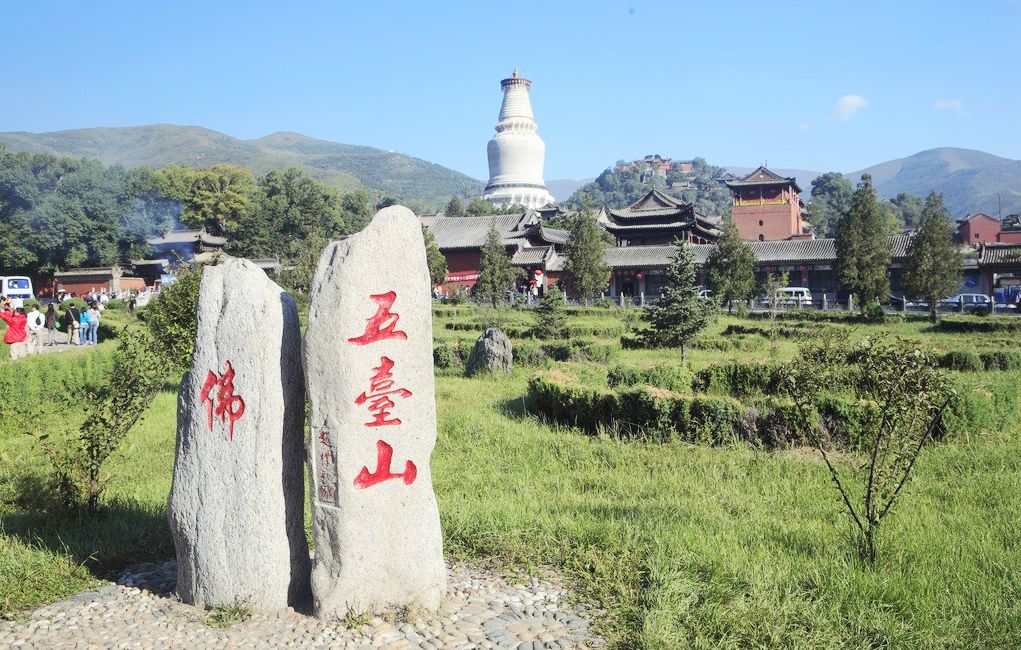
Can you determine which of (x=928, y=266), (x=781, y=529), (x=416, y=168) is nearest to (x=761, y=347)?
(x=928, y=266)

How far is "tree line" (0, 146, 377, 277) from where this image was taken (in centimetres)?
4672

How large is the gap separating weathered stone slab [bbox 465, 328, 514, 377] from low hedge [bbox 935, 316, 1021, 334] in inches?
618

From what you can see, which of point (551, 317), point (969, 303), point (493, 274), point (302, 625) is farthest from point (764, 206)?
point (302, 625)

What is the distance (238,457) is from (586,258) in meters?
31.7

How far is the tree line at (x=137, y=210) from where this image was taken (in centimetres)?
4672

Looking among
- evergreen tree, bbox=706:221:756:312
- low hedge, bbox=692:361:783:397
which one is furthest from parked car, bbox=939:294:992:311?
low hedge, bbox=692:361:783:397

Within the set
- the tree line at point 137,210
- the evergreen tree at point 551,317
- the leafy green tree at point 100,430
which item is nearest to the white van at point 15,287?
the tree line at point 137,210

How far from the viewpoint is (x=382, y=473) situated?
16.9 ft

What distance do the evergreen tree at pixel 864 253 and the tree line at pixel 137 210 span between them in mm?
23392

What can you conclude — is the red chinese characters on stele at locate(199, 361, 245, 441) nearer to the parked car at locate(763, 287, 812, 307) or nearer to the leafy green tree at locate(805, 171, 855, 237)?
the parked car at locate(763, 287, 812, 307)

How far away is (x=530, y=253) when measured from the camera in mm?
46562

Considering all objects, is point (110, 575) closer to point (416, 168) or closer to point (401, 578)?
point (401, 578)

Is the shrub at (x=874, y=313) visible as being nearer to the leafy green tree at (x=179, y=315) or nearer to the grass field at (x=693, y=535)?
the grass field at (x=693, y=535)

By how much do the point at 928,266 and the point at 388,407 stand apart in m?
27.5
